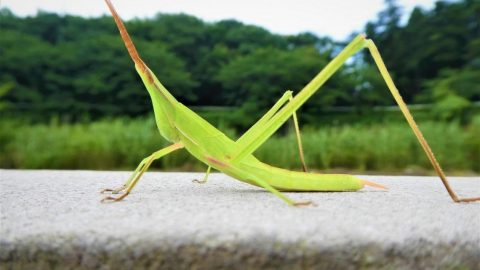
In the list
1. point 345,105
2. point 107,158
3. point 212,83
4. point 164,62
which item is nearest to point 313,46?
point 345,105

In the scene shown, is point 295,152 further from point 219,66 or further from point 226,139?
point 219,66

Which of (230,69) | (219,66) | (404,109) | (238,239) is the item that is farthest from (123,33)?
(219,66)

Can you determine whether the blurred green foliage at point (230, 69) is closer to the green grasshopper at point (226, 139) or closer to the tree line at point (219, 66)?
the tree line at point (219, 66)

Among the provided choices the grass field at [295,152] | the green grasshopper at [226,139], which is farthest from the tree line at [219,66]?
the green grasshopper at [226,139]

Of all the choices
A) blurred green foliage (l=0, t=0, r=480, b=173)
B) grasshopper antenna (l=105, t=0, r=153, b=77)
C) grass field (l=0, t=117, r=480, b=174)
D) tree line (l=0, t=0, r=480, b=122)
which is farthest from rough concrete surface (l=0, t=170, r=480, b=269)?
tree line (l=0, t=0, r=480, b=122)

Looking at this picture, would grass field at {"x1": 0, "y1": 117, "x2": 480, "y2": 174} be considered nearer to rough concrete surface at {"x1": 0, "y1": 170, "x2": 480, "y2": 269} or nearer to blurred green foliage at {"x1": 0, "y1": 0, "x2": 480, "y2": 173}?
blurred green foliage at {"x1": 0, "y1": 0, "x2": 480, "y2": 173}

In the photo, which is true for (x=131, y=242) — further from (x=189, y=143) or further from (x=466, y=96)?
(x=466, y=96)
